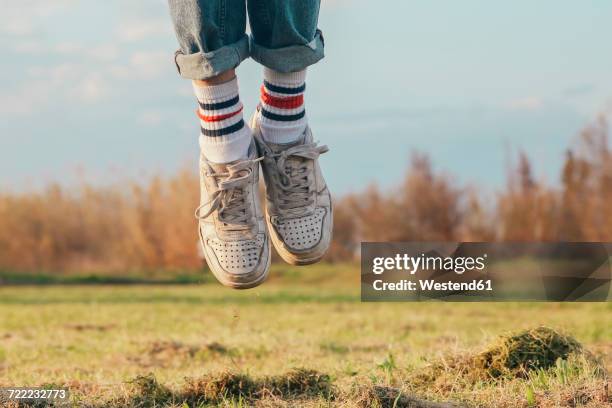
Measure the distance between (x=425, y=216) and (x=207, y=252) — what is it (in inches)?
581

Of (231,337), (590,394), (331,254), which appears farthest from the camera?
(331,254)

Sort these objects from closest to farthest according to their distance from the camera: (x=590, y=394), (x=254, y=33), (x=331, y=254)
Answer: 1. (x=254, y=33)
2. (x=590, y=394)
3. (x=331, y=254)

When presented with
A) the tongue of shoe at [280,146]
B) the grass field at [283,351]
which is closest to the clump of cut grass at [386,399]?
the grass field at [283,351]

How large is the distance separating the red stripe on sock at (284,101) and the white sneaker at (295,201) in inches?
5.9

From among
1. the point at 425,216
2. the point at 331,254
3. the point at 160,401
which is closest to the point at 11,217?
the point at 331,254

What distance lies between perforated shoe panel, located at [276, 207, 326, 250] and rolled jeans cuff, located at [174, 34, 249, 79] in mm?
789

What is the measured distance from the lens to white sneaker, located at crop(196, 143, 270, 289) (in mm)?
3521

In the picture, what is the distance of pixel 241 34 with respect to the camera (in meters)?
3.20

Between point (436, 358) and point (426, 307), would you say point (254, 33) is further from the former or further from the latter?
point (426, 307)

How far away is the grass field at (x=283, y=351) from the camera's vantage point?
369 cm

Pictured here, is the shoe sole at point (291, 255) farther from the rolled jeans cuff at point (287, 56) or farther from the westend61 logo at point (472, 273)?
the westend61 logo at point (472, 273)

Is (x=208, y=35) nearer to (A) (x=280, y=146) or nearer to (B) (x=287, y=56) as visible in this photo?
(B) (x=287, y=56)

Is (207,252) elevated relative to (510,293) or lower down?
lower down

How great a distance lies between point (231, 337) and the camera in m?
6.79
